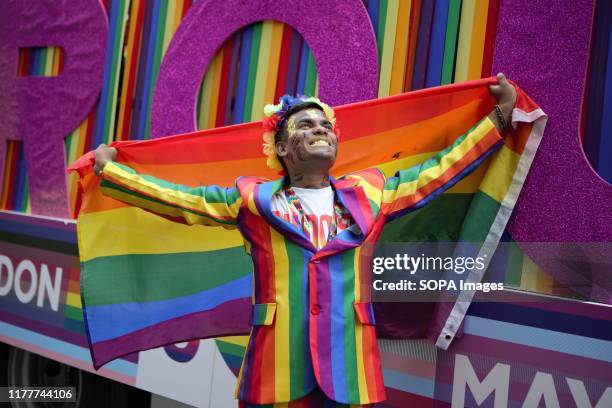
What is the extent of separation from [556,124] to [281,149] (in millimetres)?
961

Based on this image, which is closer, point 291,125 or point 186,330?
point 291,125

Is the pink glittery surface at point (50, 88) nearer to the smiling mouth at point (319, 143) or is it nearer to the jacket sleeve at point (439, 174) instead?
the smiling mouth at point (319, 143)

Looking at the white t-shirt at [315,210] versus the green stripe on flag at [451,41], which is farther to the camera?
the green stripe on flag at [451,41]

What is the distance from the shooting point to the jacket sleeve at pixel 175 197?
2.50 meters

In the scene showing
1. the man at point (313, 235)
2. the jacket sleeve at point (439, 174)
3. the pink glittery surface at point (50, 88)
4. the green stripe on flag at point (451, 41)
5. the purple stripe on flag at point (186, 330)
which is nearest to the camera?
the man at point (313, 235)

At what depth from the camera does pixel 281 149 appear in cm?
252

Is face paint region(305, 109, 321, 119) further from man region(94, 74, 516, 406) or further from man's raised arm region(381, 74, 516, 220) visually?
man's raised arm region(381, 74, 516, 220)

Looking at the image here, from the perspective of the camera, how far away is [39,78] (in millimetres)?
4598

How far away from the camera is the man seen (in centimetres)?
222

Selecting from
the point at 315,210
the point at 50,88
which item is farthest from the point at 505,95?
the point at 50,88

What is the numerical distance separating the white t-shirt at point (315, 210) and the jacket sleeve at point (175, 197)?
0.17 metres

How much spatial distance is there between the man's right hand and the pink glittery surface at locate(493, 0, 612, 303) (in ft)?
5.20

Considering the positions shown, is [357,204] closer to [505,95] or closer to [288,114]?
[288,114]

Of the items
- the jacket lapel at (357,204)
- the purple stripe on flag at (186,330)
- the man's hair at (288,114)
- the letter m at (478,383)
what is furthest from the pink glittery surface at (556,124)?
the purple stripe on flag at (186,330)
